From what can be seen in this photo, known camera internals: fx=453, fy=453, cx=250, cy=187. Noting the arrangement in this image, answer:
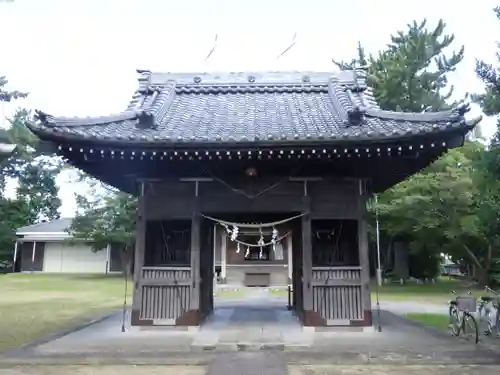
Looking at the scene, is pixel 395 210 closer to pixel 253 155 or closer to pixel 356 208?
pixel 356 208

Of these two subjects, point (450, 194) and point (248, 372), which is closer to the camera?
point (248, 372)

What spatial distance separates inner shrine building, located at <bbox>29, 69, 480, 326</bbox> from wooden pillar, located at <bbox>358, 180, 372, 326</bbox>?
2 centimetres

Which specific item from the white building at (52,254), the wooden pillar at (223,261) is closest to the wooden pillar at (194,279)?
the wooden pillar at (223,261)

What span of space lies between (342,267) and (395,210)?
471 inches

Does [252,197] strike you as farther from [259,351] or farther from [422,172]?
[422,172]

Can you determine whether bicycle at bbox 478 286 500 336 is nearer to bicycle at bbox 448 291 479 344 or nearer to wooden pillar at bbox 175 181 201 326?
bicycle at bbox 448 291 479 344

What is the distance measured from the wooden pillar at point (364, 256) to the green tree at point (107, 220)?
67.0 feet

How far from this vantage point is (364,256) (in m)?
9.09

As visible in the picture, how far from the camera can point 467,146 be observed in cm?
2098

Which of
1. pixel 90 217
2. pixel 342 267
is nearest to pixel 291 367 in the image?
pixel 342 267

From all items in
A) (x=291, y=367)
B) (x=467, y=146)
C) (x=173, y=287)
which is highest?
(x=467, y=146)

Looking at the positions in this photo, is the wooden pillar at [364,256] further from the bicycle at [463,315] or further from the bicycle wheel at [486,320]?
the bicycle wheel at [486,320]

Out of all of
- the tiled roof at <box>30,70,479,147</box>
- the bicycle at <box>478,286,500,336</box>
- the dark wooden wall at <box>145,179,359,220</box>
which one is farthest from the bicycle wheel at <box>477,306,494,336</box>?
the tiled roof at <box>30,70,479,147</box>

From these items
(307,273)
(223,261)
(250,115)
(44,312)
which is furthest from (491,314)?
(223,261)
